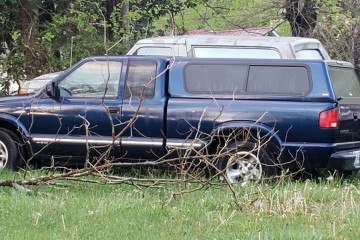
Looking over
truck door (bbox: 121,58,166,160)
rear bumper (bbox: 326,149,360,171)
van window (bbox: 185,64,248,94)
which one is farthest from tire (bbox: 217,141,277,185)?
truck door (bbox: 121,58,166,160)

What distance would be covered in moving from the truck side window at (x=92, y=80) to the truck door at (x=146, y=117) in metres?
0.21

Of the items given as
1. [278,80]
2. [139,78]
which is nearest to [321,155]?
[278,80]

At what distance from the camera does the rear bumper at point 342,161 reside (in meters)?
9.27

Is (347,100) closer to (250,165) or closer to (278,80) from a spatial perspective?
(278,80)

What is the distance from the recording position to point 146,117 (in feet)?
31.9

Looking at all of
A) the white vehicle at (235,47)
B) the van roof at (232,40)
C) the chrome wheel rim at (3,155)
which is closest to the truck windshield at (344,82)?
the white vehicle at (235,47)

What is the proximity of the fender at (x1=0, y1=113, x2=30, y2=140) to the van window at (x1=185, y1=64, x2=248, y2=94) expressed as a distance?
216 centimetres

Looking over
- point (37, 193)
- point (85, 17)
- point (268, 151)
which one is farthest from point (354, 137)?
point (85, 17)

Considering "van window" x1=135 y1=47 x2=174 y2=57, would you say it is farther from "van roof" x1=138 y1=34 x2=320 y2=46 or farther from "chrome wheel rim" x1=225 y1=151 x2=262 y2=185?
"chrome wheel rim" x1=225 y1=151 x2=262 y2=185

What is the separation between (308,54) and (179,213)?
284 inches

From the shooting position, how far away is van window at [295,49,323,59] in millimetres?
13189

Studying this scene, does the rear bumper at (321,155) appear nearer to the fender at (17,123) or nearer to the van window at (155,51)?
the fender at (17,123)

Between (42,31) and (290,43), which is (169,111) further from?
(42,31)

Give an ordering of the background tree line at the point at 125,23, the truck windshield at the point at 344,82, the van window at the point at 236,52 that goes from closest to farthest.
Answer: the truck windshield at the point at 344,82, the van window at the point at 236,52, the background tree line at the point at 125,23
